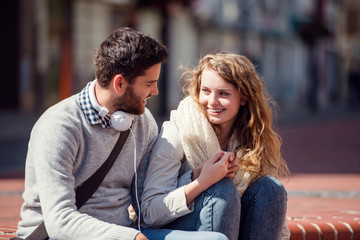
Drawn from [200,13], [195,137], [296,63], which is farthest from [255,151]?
[296,63]

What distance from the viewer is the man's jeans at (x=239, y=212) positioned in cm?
270

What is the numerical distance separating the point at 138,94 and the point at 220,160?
19.6 inches

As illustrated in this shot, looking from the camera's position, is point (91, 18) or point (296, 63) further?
point (296, 63)

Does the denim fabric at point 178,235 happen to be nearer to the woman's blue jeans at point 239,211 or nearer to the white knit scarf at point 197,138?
the woman's blue jeans at point 239,211

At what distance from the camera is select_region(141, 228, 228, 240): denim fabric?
2570mm

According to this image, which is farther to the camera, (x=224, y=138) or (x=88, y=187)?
(x=224, y=138)

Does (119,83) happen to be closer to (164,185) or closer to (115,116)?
(115,116)

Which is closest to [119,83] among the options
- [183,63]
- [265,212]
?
[265,212]

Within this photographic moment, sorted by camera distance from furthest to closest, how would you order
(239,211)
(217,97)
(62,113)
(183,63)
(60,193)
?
(183,63) → (217,97) → (239,211) → (62,113) → (60,193)

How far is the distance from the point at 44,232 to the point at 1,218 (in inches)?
63.7

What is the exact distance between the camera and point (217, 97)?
10.1ft

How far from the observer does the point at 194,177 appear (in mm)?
2895

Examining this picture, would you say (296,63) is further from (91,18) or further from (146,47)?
(146,47)

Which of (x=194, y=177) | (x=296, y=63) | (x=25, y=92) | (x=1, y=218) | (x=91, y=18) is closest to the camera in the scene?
(x=194, y=177)
